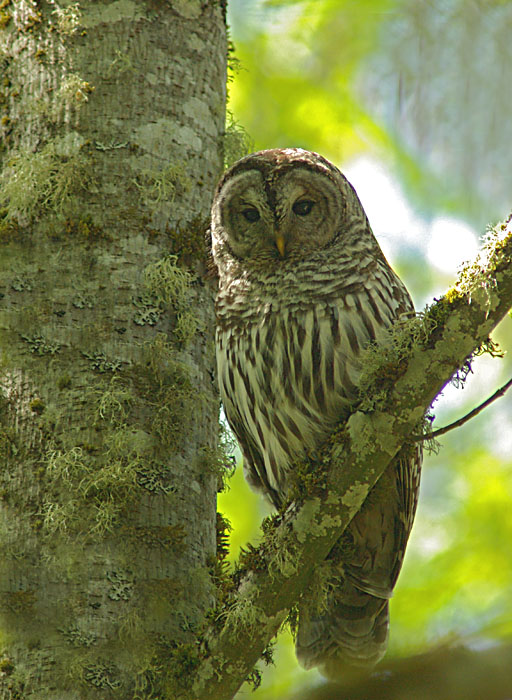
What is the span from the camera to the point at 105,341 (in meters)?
2.49

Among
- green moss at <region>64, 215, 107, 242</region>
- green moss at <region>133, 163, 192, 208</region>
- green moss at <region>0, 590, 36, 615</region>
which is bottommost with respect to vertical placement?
green moss at <region>0, 590, 36, 615</region>

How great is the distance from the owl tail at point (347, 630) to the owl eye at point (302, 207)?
1424 millimetres

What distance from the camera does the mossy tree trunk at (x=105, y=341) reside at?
7.24 ft

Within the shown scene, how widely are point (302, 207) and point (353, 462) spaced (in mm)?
1458

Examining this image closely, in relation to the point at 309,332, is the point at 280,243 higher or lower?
higher

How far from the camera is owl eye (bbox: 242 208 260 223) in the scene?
3.28 m

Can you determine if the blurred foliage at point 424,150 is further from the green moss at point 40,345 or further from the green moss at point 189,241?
the green moss at point 40,345

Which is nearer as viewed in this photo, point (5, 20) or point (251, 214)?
point (5, 20)

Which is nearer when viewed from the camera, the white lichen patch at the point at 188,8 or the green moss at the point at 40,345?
the green moss at the point at 40,345

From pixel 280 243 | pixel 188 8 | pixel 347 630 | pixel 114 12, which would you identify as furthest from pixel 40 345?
pixel 347 630

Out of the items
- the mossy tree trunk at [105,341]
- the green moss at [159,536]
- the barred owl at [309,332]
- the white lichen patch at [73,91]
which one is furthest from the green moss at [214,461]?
the white lichen patch at [73,91]

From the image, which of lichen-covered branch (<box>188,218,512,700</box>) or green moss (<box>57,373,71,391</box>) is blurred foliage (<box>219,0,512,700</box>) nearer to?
lichen-covered branch (<box>188,218,512,700</box>)

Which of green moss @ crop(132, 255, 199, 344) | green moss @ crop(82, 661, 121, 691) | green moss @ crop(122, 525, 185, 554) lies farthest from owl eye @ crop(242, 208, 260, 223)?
green moss @ crop(82, 661, 121, 691)

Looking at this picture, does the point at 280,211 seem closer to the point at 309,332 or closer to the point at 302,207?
the point at 302,207
